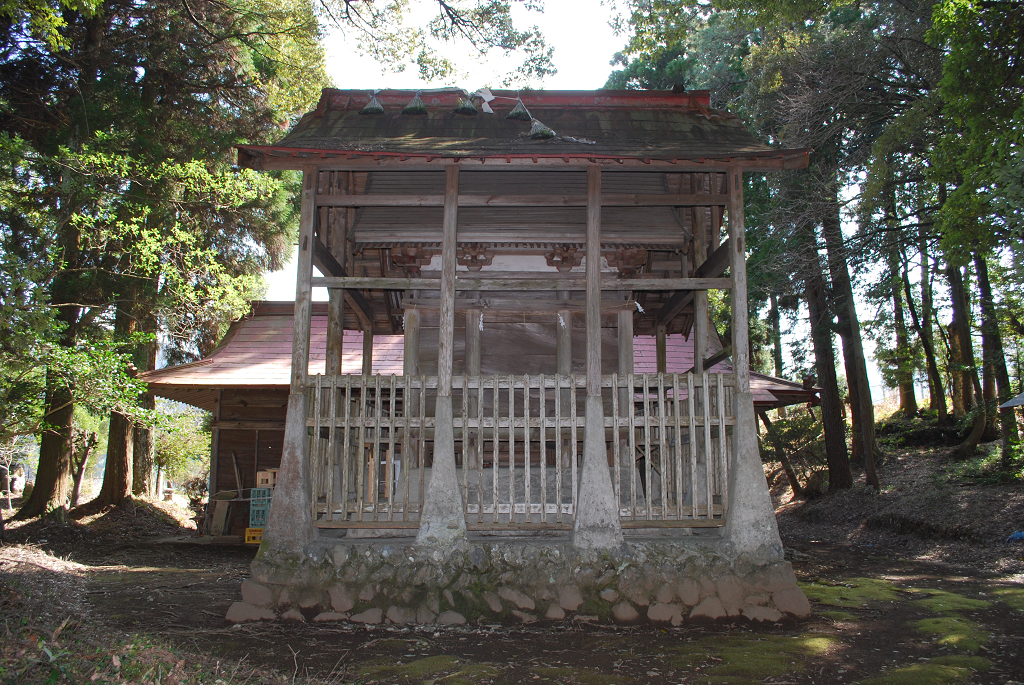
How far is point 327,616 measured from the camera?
7098 millimetres

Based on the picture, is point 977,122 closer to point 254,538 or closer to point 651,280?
point 651,280

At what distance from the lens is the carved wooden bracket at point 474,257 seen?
9.62 metres

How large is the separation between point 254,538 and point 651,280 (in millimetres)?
9036

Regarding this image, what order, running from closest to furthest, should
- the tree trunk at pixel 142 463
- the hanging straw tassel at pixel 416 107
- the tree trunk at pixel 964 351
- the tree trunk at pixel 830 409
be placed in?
the hanging straw tassel at pixel 416 107
the tree trunk at pixel 964 351
the tree trunk at pixel 830 409
the tree trunk at pixel 142 463

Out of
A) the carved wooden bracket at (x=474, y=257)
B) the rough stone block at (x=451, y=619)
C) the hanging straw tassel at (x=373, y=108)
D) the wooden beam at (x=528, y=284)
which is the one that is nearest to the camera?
the rough stone block at (x=451, y=619)

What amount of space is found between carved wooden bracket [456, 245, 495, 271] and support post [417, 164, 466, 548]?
170cm

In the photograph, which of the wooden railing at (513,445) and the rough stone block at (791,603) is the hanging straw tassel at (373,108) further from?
the rough stone block at (791,603)

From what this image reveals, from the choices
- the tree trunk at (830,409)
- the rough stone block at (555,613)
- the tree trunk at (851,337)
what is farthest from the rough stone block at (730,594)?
the tree trunk at (830,409)

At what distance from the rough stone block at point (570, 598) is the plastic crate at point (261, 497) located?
8.30m

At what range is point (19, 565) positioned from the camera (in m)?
9.72

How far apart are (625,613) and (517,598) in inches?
43.5

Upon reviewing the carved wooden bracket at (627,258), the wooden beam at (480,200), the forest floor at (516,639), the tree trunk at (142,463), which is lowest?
the forest floor at (516,639)

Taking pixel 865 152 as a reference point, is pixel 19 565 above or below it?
Answer: below

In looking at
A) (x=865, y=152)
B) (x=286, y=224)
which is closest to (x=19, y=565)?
(x=286, y=224)
